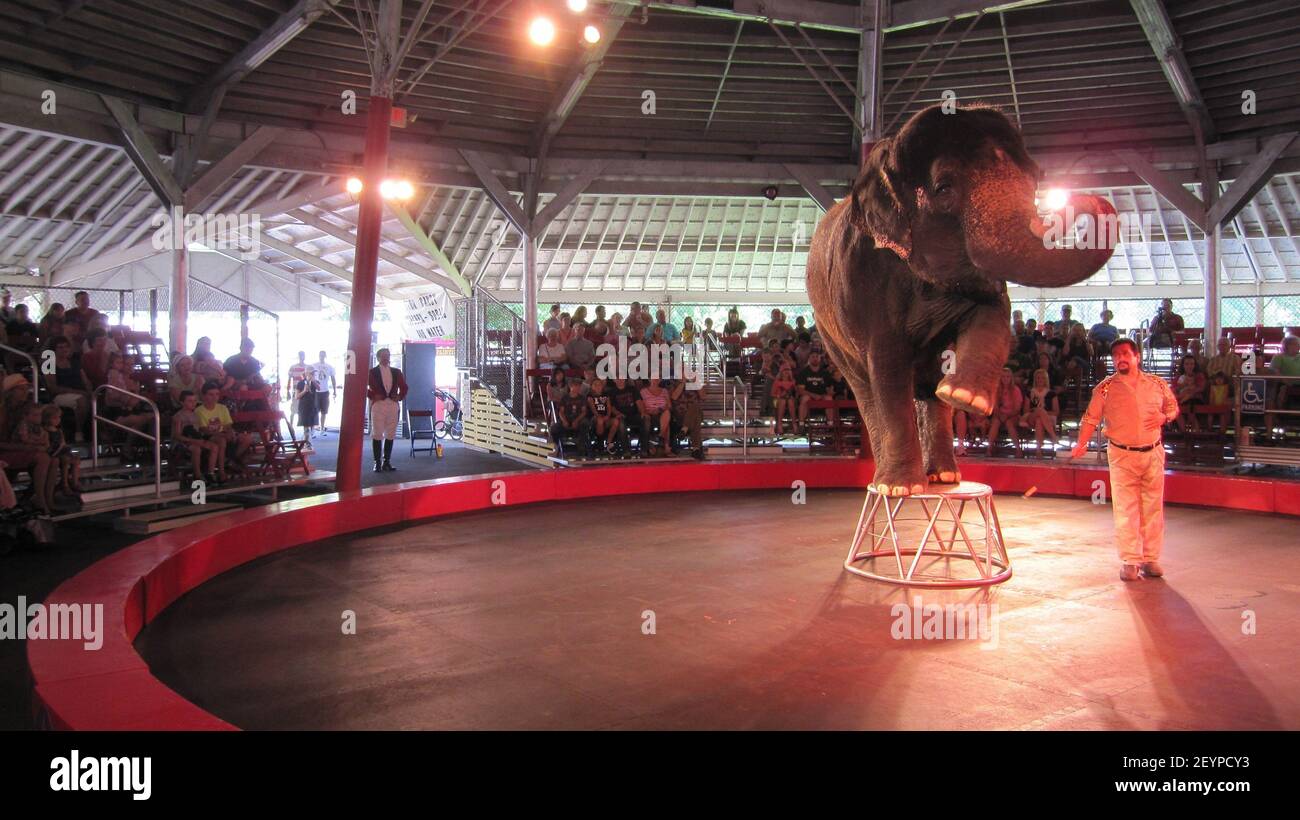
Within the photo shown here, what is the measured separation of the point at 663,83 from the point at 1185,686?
15100 millimetres

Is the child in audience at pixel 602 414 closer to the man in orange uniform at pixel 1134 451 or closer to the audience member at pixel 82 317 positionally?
the audience member at pixel 82 317

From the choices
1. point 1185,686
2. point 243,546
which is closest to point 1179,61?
point 1185,686

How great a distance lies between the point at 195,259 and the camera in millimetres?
30906

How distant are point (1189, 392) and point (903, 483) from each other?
9077 millimetres

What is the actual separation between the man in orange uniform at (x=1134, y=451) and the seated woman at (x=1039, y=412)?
272 inches

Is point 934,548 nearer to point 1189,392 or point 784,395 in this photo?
point 784,395

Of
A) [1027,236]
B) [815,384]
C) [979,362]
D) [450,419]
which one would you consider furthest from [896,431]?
[450,419]

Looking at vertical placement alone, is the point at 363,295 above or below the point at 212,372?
above

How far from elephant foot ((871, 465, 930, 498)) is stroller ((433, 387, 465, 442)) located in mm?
14383

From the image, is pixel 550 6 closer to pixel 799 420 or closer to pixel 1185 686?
pixel 799 420

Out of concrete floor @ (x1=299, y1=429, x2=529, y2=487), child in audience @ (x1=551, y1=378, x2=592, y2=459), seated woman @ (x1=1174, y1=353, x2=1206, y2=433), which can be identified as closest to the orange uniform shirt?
seated woman @ (x1=1174, y1=353, x2=1206, y2=433)

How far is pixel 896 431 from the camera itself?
6266 millimetres

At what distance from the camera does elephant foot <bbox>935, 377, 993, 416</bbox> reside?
4805 mm

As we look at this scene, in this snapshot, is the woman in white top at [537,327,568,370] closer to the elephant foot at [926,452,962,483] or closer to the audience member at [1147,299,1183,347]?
the elephant foot at [926,452,962,483]
